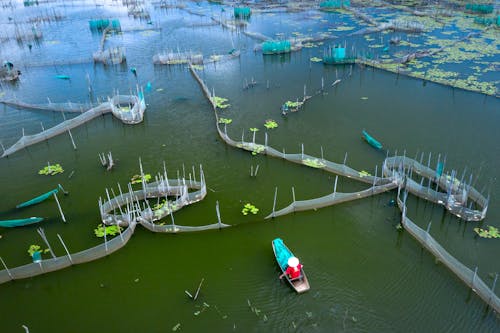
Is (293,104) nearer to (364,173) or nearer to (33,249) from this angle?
(364,173)

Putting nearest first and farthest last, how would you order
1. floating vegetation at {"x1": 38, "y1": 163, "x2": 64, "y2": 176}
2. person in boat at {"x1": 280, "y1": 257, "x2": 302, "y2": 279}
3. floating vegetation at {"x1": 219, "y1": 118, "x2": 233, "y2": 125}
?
person in boat at {"x1": 280, "y1": 257, "x2": 302, "y2": 279} < floating vegetation at {"x1": 38, "y1": 163, "x2": 64, "y2": 176} < floating vegetation at {"x1": 219, "y1": 118, "x2": 233, "y2": 125}

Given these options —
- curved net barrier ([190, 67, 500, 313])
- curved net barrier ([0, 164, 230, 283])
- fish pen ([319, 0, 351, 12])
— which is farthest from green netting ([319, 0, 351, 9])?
curved net barrier ([0, 164, 230, 283])

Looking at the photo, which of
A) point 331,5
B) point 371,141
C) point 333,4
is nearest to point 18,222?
point 371,141

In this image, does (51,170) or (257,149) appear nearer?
(51,170)

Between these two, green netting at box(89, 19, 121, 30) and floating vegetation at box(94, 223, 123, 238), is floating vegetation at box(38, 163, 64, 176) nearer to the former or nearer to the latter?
floating vegetation at box(94, 223, 123, 238)

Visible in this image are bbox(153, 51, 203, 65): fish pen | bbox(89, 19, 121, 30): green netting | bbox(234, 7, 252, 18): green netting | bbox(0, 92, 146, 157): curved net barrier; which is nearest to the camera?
bbox(0, 92, 146, 157): curved net barrier

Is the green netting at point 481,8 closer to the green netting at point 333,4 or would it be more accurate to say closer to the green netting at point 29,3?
the green netting at point 333,4

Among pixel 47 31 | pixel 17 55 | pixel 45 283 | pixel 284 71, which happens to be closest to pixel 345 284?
pixel 45 283
